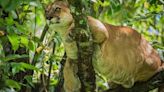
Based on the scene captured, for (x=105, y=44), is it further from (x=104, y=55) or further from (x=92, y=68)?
(x=92, y=68)

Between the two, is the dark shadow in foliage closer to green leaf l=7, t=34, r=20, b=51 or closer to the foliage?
the foliage

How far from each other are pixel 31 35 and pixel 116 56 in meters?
0.67

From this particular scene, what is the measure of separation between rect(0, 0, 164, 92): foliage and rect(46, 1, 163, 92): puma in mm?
171

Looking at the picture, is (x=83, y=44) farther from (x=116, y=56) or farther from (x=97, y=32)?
(x=116, y=56)

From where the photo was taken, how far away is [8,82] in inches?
82.8

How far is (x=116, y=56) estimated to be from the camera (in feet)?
9.29

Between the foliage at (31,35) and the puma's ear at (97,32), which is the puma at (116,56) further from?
the foliage at (31,35)

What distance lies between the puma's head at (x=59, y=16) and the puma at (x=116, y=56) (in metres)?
0.03

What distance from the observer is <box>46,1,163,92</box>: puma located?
249 centimetres

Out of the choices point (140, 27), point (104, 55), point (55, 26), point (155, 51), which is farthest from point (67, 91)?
point (140, 27)

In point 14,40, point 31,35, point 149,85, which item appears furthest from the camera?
point 31,35

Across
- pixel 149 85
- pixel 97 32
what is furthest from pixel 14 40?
pixel 149 85

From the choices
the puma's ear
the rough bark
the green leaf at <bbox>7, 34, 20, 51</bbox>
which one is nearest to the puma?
the puma's ear

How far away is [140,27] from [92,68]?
2.13 meters
